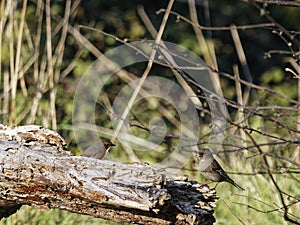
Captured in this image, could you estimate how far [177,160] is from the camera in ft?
13.8

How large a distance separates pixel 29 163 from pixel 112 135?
86.2 inches

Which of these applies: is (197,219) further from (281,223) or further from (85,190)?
(281,223)

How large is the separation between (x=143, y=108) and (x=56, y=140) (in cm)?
333

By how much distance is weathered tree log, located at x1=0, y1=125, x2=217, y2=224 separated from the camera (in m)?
2.06

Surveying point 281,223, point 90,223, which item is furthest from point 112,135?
point 281,223

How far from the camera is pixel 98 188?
211 cm

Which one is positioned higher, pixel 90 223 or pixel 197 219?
pixel 197 219

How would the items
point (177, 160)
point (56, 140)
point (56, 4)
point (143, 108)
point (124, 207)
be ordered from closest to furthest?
1. point (124, 207)
2. point (56, 140)
3. point (177, 160)
4. point (143, 108)
5. point (56, 4)

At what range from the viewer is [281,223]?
309cm

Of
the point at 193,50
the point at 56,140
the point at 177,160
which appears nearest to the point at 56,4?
the point at 193,50

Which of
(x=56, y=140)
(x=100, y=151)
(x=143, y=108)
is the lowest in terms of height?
(x=143, y=108)

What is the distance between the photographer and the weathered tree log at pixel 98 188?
206 centimetres

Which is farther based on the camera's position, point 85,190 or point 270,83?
point 270,83

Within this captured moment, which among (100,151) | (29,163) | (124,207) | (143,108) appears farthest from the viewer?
(143,108)
